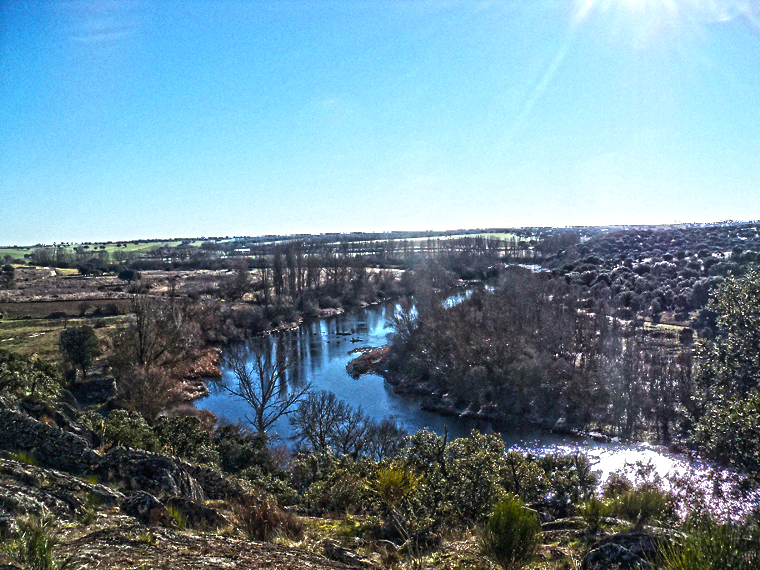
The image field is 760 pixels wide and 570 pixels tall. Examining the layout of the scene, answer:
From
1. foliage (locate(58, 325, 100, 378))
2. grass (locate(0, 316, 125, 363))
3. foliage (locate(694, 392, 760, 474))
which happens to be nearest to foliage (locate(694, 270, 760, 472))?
foliage (locate(694, 392, 760, 474))

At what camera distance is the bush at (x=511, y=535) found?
14.9ft

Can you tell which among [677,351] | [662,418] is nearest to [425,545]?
[662,418]

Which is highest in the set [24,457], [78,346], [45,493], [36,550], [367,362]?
[36,550]

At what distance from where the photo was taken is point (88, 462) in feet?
24.8

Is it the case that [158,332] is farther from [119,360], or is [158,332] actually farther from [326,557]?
[326,557]

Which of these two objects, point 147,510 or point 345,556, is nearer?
point 345,556

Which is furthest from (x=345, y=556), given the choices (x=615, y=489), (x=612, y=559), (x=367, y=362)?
(x=367, y=362)

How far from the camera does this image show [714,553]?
313cm

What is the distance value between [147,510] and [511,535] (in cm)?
437

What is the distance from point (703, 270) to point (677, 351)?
2133 cm

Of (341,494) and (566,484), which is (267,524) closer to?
(341,494)

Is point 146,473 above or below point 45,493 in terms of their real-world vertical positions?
below

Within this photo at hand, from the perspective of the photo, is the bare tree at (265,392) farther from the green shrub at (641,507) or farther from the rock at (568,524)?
the green shrub at (641,507)

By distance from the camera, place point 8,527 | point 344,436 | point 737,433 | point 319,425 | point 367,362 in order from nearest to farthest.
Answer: point 8,527
point 737,433
point 344,436
point 319,425
point 367,362
